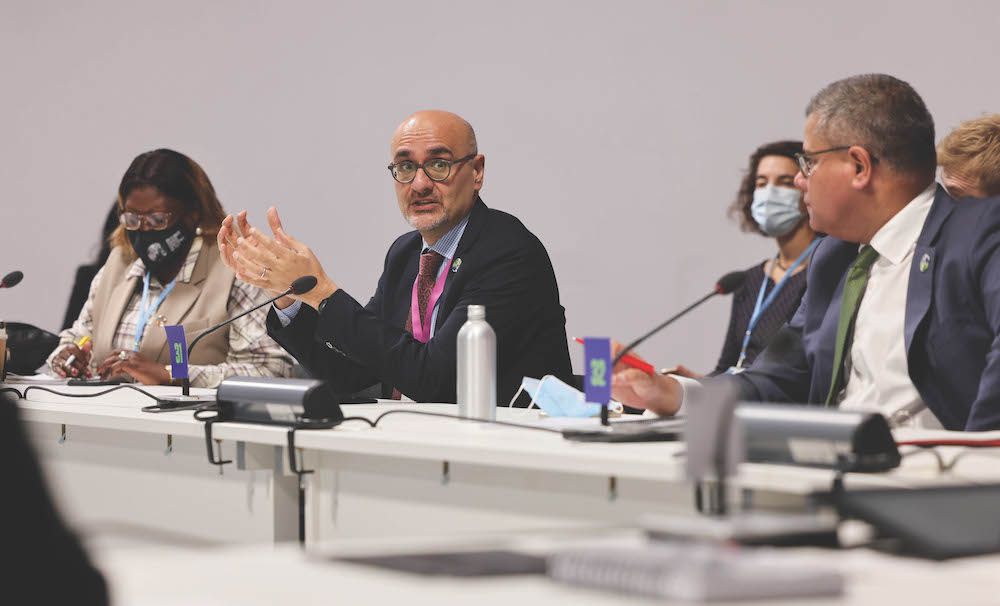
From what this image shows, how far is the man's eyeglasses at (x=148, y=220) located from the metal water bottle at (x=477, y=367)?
180 centimetres

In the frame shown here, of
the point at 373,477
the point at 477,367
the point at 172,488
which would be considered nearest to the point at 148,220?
the point at 172,488

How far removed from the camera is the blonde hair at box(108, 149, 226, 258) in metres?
3.51

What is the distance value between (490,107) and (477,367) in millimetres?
2564

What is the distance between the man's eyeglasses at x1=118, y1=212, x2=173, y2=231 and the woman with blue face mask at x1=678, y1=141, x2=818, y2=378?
187 cm

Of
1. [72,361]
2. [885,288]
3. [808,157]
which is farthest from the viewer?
[72,361]

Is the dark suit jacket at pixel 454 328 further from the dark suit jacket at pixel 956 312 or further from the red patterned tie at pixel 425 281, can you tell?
the dark suit jacket at pixel 956 312

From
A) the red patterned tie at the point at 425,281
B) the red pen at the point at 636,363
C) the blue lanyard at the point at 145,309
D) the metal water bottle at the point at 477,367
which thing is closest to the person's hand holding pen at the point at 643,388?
the red pen at the point at 636,363

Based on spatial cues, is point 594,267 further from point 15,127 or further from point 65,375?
point 15,127

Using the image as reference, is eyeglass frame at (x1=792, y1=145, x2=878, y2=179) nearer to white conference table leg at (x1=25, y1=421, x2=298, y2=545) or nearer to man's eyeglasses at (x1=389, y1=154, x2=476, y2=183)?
man's eyeglasses at (x1=389, y1=154, x2=476, y2=183)

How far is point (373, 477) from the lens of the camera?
5.89 ft

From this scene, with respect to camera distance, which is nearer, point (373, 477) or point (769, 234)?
point (373, 477)

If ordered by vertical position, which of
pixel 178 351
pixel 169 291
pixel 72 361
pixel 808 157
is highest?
pixel 808 157

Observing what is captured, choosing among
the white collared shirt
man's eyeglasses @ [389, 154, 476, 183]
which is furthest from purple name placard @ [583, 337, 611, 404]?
man's eyeglasses @ [389, 154, 476, 183]

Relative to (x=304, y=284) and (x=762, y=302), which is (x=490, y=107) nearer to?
(x=762, y=302)
